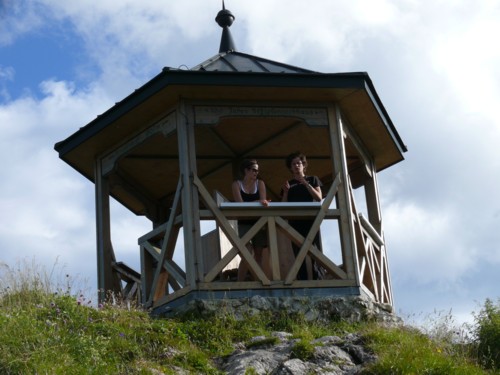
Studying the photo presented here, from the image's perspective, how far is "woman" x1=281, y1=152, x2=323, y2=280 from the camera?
47.0 feet

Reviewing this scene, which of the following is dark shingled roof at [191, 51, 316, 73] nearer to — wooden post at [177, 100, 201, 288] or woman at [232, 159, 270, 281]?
wooden post at [177, 100, 201, 288]

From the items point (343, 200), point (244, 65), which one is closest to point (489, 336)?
point (343, 200)

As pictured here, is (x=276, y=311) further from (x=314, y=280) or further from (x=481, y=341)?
(x=481, y=341)

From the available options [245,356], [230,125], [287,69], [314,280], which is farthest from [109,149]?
[245,356]

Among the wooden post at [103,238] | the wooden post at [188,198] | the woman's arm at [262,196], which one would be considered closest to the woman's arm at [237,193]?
the woman's arm at [262,196]

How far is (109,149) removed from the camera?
15680 millimetres

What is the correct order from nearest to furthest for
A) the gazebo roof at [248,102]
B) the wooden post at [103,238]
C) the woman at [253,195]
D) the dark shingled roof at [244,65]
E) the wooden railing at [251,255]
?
the wooden railing at [251,255]
the woman at [253,195]
the gazebo roof at [248,102]
the dark shingled roof at [244,65]
the wooden post at [103,238]

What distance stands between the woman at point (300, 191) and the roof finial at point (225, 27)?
2889 mm

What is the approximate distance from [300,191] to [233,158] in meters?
2.78

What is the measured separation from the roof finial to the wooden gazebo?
4 centimetres

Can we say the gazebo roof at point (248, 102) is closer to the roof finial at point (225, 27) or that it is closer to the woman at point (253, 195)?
the roof finial at point (225, 27)

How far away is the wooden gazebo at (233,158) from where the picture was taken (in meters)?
13.9

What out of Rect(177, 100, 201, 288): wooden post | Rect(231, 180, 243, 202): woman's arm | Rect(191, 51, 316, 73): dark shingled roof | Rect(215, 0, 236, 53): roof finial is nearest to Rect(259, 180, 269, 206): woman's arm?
Rect(231, 180, 243, 202): woman's arm

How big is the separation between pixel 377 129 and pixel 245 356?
5.19m
